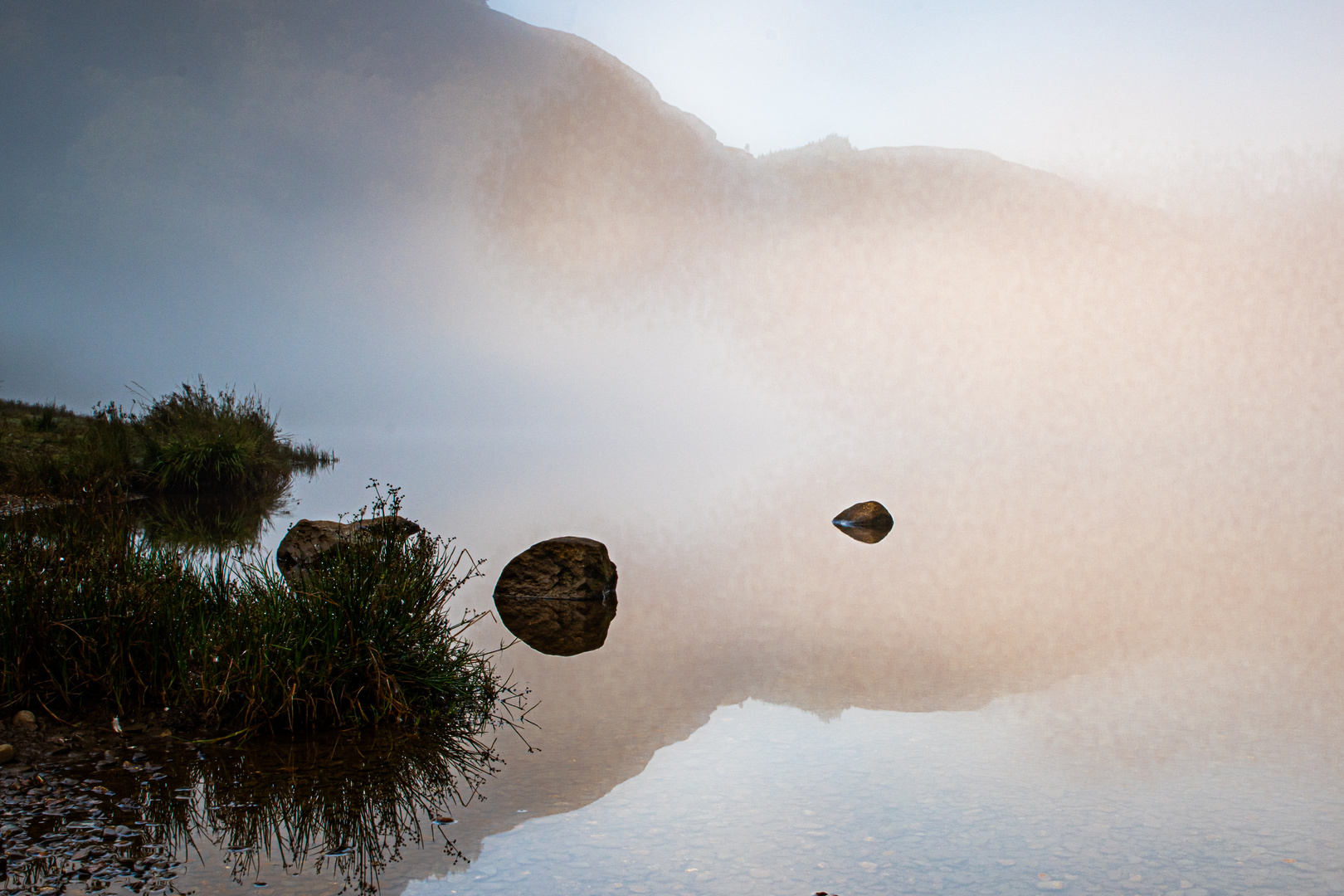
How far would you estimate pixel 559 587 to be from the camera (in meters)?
8.18

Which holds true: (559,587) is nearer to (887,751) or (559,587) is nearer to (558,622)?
(558,622)

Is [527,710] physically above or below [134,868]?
above

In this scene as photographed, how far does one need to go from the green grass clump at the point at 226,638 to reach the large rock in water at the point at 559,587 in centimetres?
279

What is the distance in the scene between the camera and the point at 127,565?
4773mm

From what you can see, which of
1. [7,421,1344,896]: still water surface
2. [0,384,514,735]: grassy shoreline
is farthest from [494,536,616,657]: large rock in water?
[0,384,514,735]: grassy shoreline

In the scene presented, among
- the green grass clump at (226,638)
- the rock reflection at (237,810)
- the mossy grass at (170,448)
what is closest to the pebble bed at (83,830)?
the rock reflection at (237,810)

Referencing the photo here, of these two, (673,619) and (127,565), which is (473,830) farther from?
(673,619)

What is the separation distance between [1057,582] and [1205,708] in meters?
4.77

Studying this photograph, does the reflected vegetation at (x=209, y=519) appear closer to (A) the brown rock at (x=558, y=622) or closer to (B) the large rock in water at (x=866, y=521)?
(A) the brown rock at (x=558, y=622)

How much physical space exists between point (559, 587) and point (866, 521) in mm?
7967

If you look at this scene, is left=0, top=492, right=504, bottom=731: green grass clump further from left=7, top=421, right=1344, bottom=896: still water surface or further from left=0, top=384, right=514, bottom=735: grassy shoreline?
left=7, top=421, right=1344, bottom=896: still water surface

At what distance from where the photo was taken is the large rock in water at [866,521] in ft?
47.8

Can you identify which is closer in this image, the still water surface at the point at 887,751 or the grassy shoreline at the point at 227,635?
the still water surface at the point at 887,751

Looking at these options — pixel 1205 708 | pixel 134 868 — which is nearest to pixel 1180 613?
pixel 1205 708
